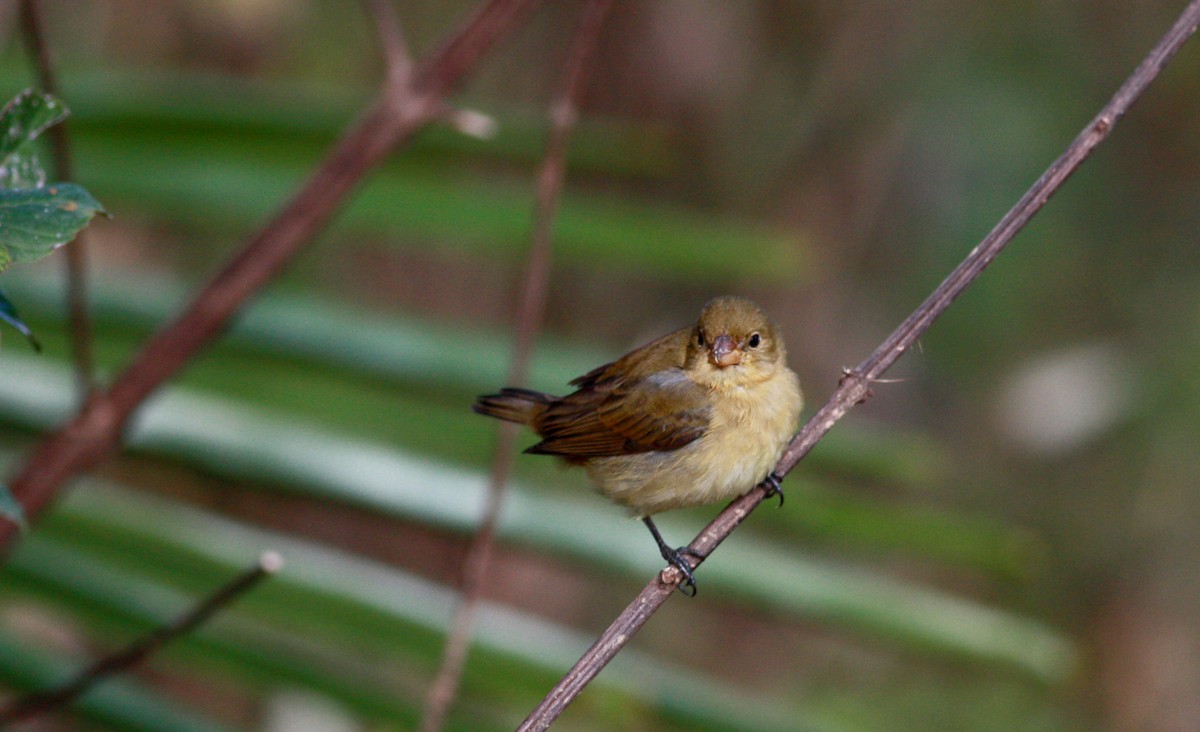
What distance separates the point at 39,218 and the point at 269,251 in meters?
0.84

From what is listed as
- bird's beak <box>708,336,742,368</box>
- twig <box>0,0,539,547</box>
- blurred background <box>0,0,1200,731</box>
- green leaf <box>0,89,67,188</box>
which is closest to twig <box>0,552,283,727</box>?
twig <box>0,0,539,547</box>

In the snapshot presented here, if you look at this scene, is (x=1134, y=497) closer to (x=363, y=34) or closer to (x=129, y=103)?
(x=363, y=34)

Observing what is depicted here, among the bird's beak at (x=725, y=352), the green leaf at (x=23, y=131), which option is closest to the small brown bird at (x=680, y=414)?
the bird's beak at (x=725, y=352)

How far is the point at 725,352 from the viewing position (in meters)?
2.69

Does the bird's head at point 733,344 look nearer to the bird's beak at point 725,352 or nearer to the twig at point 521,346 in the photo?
the bird's beak at point 725,352

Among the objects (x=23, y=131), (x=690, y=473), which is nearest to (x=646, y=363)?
(x=690, y=473)

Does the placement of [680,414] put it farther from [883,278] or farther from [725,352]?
[883,278]

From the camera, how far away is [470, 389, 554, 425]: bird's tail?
7.95ft

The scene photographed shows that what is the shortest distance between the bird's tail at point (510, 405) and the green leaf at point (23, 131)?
3.93 feet

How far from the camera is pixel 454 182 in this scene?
2.67 metres

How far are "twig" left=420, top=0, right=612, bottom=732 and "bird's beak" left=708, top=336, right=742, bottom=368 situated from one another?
0.60 meters

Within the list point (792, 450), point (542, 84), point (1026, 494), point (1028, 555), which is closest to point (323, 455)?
point (792, 450)

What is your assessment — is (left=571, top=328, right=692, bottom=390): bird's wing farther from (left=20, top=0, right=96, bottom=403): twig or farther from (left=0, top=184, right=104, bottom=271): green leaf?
(left=0, top=184, right=104, bottom=271): green leaf

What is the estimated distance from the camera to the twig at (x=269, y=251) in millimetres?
1867
